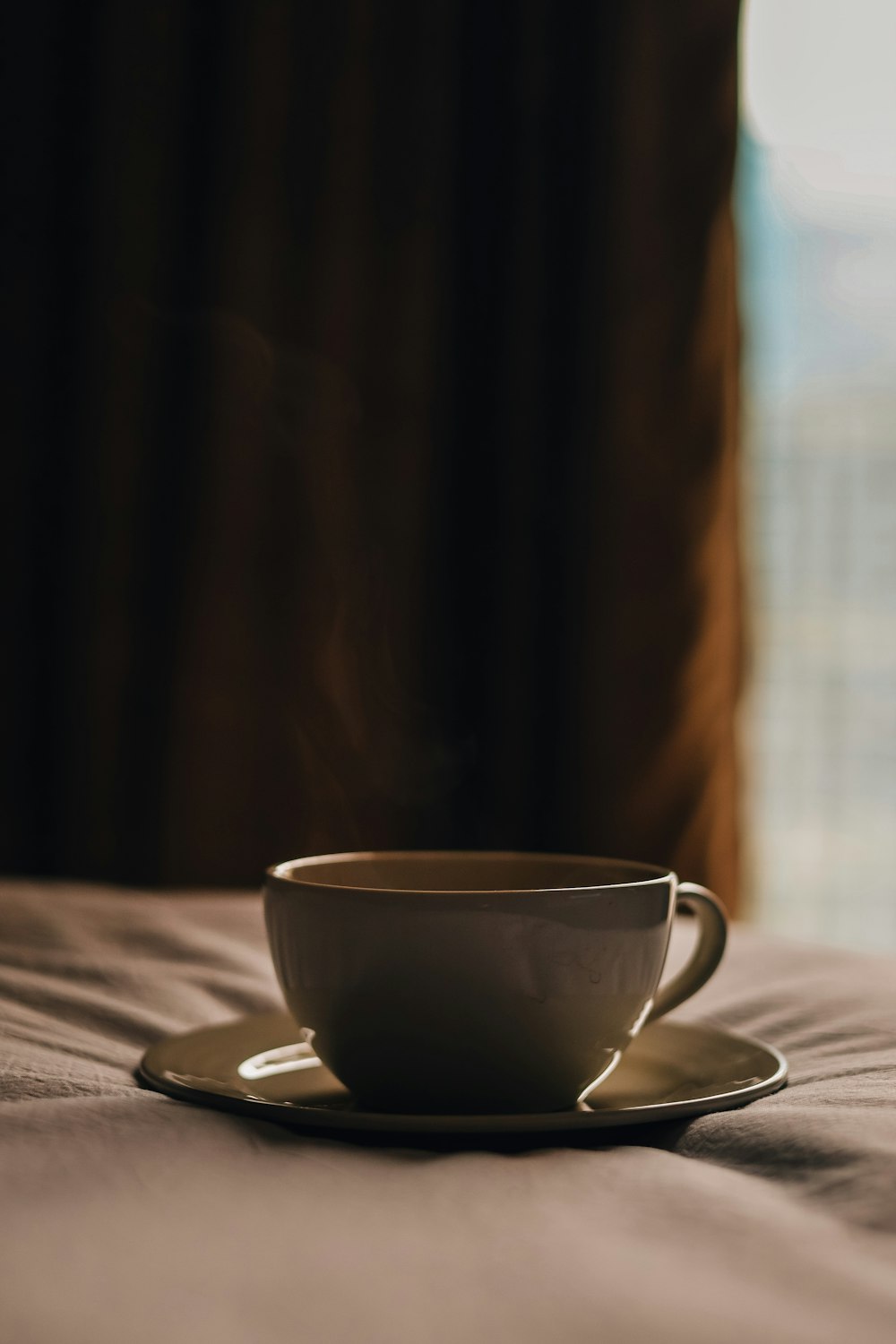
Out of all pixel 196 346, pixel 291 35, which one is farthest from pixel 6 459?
pixel 291 35

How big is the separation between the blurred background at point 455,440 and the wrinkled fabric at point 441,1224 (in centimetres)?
116

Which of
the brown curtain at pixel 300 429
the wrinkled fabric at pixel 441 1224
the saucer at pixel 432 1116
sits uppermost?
the brown curtain at pixel 300 429

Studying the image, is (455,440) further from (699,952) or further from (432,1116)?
(432,1116)

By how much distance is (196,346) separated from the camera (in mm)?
1724

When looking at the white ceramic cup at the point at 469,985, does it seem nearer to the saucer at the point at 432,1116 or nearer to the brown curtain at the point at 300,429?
the saucer at the point at 432,1116

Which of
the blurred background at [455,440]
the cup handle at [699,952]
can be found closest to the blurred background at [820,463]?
the blurred background at [455,440]

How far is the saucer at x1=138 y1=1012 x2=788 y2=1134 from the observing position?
387 mm

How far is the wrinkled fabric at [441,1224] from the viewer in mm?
250

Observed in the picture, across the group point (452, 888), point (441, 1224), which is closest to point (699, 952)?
point (452, 888)

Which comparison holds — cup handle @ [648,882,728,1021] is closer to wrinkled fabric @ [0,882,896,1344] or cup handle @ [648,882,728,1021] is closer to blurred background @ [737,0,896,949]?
wrinkled fabric @ [0,882,896,1344]

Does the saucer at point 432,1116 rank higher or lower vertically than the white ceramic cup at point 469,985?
lower

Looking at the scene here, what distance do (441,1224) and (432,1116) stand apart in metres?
0.09

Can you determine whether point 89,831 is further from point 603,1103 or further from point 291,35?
point 603,1103

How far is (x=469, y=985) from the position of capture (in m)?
0.41
